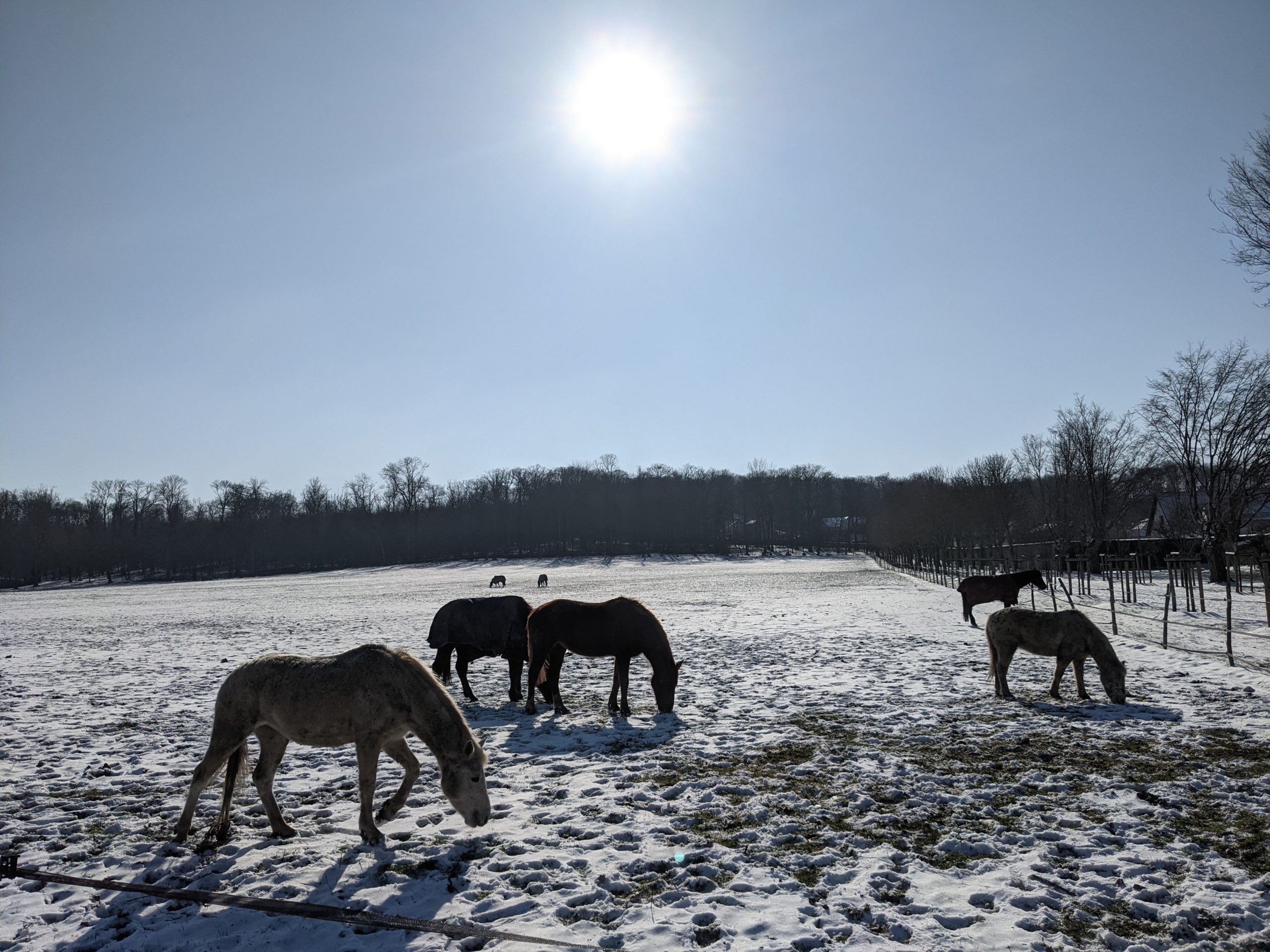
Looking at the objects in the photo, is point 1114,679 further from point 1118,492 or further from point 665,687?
point 1118,492

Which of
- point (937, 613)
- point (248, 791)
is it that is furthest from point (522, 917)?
point (937, 613)

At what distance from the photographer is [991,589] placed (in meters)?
20.4

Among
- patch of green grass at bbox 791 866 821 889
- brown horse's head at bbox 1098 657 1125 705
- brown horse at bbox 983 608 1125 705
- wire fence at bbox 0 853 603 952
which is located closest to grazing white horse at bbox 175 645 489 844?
wire fence at bbox 0 853 603 952

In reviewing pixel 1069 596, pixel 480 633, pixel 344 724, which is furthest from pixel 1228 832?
pixel 1069 596

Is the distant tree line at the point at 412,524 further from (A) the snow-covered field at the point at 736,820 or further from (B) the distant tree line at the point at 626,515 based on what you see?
(A) the snow-covered field at the point at 736,820

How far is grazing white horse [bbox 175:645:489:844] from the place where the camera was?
5.59 meters

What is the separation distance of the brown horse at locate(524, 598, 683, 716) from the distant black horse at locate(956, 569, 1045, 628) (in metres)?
13.4

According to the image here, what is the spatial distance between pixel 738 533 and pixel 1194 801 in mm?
118648

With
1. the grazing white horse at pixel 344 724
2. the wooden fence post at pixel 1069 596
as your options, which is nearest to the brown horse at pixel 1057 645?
the wooden fence post at pixel 1069 596

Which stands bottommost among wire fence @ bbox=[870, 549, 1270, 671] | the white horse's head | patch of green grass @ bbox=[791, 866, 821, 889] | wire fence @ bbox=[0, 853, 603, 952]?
wire fence @ bbox=[870, 549, 1270, 671]

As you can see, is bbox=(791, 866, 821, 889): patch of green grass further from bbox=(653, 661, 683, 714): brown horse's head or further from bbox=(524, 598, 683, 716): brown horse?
bbox=(524, 598, 683, 716): brown horse

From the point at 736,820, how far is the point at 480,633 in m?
6.98

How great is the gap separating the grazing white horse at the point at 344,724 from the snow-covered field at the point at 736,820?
12.2 inches

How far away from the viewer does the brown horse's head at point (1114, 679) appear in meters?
9.88
